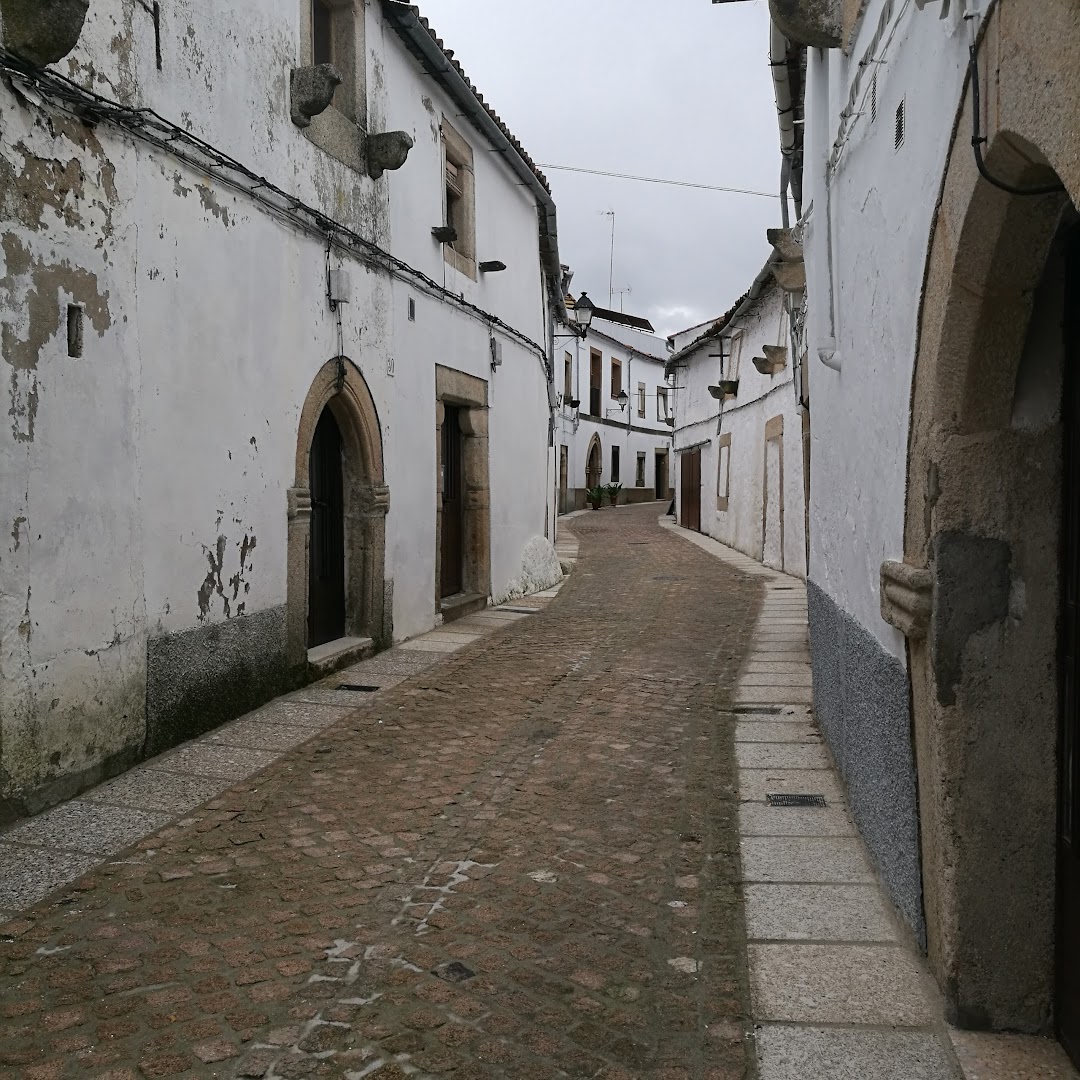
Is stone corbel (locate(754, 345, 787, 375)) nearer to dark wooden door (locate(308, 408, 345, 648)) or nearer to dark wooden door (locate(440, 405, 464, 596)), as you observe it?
dark wooden door (locate(440, 405, 464, 596))

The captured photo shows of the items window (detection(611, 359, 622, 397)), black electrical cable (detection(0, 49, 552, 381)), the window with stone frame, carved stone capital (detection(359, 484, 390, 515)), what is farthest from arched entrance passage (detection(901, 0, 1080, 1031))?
window (detection(611, 359, 622, 397))

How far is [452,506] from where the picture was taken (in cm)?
1048

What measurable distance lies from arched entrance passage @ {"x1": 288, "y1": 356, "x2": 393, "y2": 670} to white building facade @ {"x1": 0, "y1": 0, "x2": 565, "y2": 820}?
23mm

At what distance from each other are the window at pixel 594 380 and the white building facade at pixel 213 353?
22202mm

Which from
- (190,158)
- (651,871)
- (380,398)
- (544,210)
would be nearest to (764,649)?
(380,398)

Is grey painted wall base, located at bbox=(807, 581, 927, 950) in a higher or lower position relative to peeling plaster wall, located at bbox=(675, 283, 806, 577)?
lower

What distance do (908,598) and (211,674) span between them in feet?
13.5

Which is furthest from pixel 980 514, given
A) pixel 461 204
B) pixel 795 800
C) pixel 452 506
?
pixel 461 204

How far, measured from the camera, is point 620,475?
3606 cm

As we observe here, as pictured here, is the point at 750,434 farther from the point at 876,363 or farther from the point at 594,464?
the point at 594,464

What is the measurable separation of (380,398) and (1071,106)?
6722mm

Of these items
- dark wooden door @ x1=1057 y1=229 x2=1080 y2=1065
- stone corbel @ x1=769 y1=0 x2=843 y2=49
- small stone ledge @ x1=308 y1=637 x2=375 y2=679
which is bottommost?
small stone ledge @ x1=308 y1=637 x2=375 y2=679

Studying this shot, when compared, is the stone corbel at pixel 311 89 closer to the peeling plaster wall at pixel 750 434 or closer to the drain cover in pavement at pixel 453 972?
the drain cover in pavement at pixel 453 972

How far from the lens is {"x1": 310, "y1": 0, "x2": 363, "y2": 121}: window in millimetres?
7336
